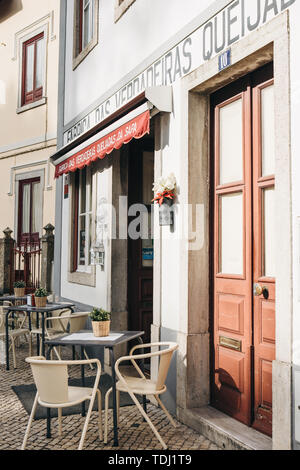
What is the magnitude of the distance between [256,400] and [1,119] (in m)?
12.6

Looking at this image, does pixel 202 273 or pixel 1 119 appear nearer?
pixel 202 273

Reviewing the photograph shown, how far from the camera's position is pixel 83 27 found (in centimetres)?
892

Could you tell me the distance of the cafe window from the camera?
845 cm

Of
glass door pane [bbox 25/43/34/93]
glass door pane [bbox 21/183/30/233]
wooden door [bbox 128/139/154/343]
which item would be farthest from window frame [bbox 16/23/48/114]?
wooden door [bbox 128/139/154/343]

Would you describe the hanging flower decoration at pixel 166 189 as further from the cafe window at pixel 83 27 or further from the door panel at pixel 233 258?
the cafe window at pixel 83 27

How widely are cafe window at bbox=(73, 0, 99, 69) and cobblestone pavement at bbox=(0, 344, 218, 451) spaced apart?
589 centimetres

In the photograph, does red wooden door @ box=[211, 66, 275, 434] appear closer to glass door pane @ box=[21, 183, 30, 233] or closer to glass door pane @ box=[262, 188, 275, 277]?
glass door pane @ box=[262, 188, 275, 277]

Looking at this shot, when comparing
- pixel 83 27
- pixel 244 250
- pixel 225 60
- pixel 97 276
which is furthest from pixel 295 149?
pixel 83 27

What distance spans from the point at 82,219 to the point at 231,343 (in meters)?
4.66

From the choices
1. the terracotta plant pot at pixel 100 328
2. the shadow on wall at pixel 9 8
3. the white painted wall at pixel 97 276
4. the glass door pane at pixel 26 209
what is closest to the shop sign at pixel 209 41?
the white painted wall at pixel 97 276

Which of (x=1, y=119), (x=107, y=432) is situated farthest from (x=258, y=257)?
(x=1, y=119)

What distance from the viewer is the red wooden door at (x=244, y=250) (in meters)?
4.21

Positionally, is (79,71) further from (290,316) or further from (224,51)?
(290,316)

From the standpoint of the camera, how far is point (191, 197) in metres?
5.03
